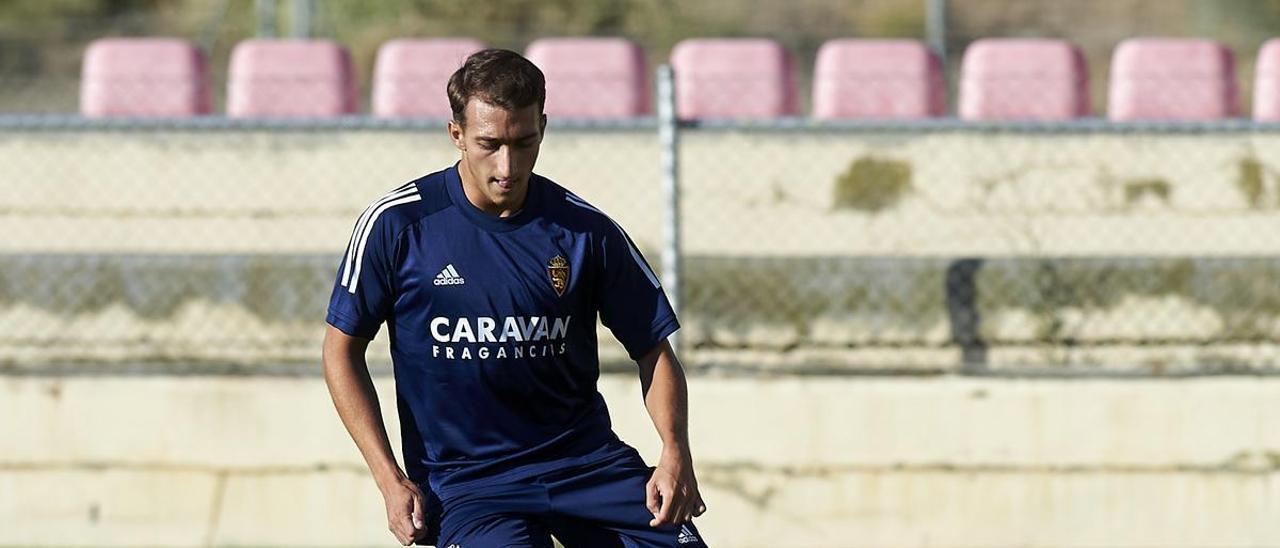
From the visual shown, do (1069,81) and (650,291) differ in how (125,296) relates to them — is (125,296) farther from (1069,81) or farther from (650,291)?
(1069,81)

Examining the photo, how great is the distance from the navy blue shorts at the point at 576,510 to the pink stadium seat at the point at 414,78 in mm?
5579

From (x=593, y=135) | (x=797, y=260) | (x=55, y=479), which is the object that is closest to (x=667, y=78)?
(x=797, y=260)

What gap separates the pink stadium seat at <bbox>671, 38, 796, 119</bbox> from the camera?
380 inches

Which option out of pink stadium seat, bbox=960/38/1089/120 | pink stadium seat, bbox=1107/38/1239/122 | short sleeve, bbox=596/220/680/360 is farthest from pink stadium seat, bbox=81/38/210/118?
short sleeve, bbox=596/220/680/360

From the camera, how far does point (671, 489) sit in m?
4.12

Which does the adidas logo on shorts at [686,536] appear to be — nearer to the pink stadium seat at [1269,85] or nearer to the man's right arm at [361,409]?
the man's right arm at [361,409]

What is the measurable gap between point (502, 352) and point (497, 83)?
652 millimetres

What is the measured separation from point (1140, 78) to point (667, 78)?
3770mm

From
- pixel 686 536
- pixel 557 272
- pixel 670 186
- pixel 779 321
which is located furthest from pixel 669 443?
pixel 779 321

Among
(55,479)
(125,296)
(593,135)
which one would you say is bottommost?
(55,479)

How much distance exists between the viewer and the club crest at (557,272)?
4.14m

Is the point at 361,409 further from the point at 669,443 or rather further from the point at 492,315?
the point at 669,443

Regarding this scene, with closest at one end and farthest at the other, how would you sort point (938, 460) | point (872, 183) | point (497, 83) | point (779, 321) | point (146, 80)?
point (497, 83) → point (938, 460) → point (779, 321) → point (872, 183) → point (146, 80)

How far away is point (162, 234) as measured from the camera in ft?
29.3
